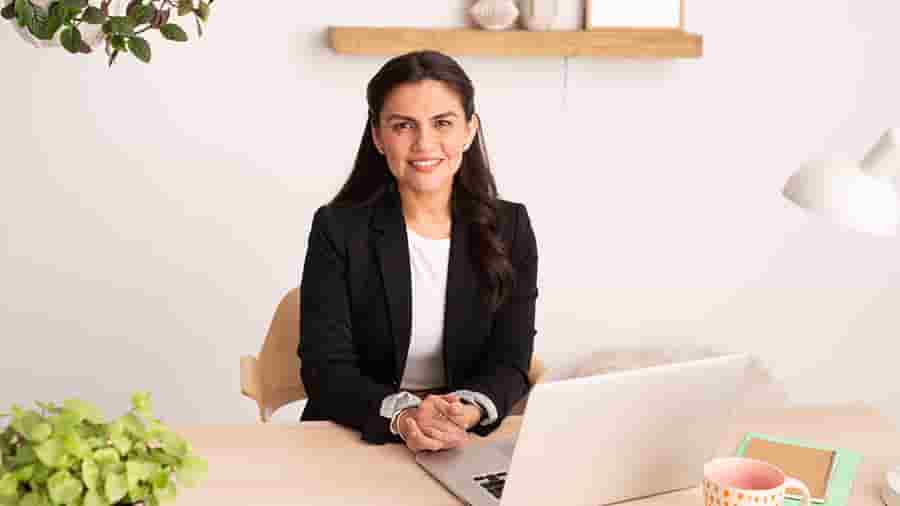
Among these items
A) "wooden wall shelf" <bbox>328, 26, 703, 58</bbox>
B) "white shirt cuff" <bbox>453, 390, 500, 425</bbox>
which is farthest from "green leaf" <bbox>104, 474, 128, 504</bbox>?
"wooden wall shelf" <bbox>328, 26, 703, 58</bbox>

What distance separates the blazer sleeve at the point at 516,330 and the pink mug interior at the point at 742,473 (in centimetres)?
61

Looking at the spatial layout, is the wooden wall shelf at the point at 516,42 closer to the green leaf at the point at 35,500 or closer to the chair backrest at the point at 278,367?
the chair backrest at the point at 278,367

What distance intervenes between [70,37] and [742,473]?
5.10 feet

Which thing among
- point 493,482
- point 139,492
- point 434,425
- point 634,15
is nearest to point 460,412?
point 434,425

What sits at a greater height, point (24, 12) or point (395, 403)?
point (24, 12)

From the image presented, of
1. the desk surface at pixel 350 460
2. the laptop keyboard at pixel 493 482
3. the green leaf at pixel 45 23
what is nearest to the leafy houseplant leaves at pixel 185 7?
the green leaf at pixel 45 23

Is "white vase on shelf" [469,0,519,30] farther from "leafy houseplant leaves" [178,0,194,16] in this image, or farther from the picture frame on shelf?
"leafy houseplant leaves" [178,0,194,16]

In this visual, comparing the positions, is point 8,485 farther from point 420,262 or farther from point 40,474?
point 420,262

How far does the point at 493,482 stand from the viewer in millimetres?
1790

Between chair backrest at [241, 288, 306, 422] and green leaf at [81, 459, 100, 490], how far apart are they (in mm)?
1166

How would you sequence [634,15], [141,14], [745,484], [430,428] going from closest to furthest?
[745,484] < [430,428] < [141,14] < [634,15]

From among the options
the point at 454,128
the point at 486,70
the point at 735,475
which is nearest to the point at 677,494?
the point at 735,475

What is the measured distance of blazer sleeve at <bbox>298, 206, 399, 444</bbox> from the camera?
2.11 m

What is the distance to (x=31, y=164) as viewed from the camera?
10.3ft
